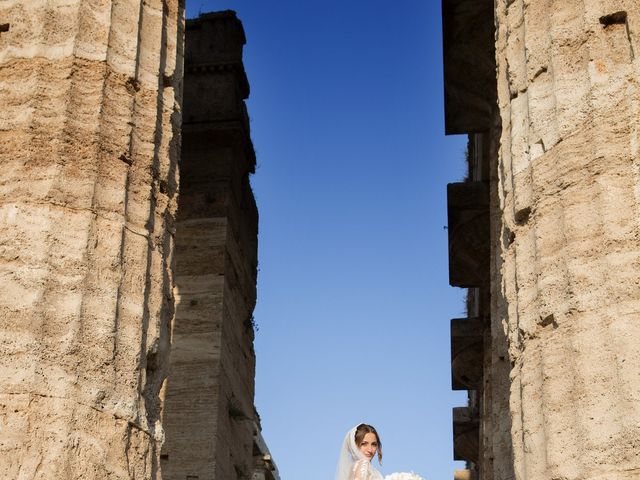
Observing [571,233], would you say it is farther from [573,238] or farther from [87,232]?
[87,232]

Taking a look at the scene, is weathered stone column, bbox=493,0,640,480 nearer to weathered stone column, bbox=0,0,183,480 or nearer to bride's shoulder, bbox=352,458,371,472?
bride's shoulder, bbox=352,458,371,472

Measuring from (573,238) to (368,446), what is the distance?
206cm

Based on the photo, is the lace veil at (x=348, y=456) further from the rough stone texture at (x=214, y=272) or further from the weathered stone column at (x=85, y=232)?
the rough stone texture at (x=214, y=272)

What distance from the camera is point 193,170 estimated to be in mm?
14547

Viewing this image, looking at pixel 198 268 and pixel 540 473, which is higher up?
pixel 198 268

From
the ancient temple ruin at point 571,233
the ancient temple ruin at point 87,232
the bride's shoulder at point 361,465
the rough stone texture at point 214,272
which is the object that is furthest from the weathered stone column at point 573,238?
the rough stone texture at point 214,272

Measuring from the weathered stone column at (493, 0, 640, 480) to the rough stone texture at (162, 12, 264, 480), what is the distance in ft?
20.6

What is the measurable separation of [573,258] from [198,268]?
7821 mm

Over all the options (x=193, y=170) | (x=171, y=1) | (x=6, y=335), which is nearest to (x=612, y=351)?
(x=6, y=335)

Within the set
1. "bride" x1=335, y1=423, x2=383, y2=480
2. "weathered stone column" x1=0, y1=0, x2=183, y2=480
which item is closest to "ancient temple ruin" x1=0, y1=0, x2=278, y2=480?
"weathered stone column" x1=0, y1=0, x2=183, y2=480

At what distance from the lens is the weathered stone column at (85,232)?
6320 mm

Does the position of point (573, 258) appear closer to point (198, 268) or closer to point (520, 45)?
point (520, 45)

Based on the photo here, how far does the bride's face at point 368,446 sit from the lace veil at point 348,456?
31mm

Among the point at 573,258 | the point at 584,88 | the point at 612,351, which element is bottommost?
the point at 612,351
